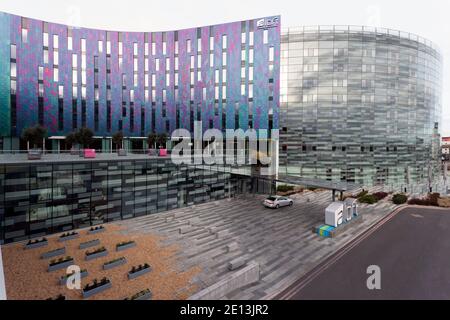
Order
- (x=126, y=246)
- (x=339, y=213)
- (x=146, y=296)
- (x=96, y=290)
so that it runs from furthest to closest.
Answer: (x=339, y=213)
(x=126, y=246)
(x=96, y=290)
(x=146, y=296)

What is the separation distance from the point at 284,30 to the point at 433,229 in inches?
1568

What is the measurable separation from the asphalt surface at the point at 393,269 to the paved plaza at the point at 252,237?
1231 millimetres

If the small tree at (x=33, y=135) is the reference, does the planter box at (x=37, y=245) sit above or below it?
below

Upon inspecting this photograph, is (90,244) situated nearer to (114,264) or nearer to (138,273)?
(114,264)

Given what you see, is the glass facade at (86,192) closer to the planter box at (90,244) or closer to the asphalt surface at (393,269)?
the planter box at (90,244)

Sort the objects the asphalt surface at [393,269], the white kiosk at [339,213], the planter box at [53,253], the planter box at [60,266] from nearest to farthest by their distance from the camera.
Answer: the asphalt surface at [393,269], the planter box at [60,266], the planter box at [53,253], the white kiosk at [339,213]

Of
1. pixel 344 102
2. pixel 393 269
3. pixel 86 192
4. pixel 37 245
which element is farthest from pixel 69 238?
pixel 344 102

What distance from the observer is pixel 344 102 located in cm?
4562

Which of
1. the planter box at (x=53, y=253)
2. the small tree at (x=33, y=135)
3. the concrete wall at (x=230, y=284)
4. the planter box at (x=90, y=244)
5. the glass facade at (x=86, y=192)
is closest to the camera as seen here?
the concrete wall at (x=230, y=284)

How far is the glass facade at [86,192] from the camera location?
60.4ft

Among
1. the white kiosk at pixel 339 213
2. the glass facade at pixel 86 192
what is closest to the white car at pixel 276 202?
the white kiosk at pixel 339 213

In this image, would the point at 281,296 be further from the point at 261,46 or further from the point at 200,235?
the point at 261,46

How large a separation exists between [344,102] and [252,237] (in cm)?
3667

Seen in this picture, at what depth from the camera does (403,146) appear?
49.2m
